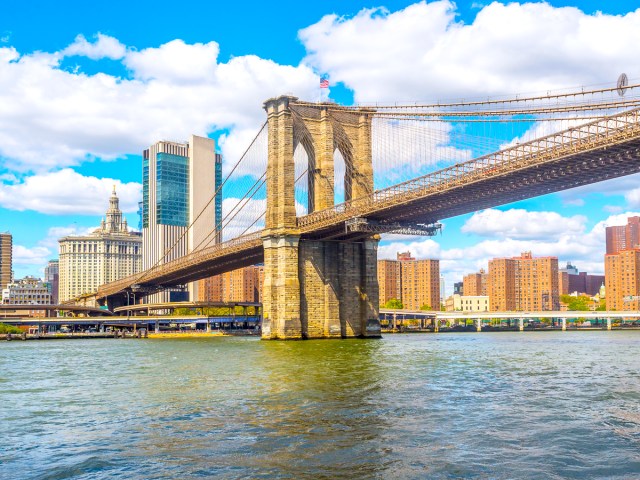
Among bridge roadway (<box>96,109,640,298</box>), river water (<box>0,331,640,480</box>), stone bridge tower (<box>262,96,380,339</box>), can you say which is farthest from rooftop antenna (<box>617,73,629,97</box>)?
stone bridge tower (<box>262,96,380,339</box>)

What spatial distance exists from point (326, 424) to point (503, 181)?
32332mm

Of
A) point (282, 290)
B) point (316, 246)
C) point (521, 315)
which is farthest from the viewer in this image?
point (521, 315)

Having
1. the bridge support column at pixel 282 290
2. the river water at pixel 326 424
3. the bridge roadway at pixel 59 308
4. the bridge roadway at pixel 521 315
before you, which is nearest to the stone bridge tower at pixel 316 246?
the bridge support column at pixel 282 290

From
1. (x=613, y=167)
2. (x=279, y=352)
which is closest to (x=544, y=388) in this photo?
(x=613, y=167)

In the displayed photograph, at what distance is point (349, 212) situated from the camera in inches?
2363

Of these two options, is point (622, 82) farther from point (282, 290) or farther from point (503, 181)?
point (282, 290)

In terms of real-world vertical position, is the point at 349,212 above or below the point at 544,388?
above

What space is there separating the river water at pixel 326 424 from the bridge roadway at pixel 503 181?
→ 12647 millimetres

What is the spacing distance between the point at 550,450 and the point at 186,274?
294 feet

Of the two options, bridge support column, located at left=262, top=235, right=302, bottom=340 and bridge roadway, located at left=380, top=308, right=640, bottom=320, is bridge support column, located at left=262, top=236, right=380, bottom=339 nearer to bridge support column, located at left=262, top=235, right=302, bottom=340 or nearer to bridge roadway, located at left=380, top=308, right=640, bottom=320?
bridge support column, located at left=262, top=235, right=302, bottom=340

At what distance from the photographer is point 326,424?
705 inches

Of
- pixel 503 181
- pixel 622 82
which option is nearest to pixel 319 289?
pixel 503 181

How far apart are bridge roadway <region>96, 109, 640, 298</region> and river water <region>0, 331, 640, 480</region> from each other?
1265 centimetres

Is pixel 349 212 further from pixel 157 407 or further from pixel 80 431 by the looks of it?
pixel 80 431
